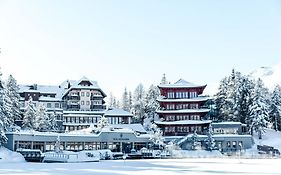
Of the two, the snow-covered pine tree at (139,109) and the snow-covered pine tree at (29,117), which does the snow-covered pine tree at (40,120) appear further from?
the snow-covered pine tree at (139,109)

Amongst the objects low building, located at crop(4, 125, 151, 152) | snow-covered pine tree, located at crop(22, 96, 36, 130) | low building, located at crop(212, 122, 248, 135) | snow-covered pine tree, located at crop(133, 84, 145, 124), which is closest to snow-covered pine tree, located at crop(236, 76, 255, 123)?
low building, located at crop(212, 122, 248, 135)

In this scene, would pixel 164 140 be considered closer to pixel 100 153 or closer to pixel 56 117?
pixel 100 153

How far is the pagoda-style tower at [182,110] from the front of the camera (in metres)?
67.4

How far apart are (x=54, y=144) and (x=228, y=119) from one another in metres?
30.5

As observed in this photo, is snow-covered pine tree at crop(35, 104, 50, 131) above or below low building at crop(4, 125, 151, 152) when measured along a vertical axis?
above

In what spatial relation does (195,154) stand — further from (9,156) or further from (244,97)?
(9,156)

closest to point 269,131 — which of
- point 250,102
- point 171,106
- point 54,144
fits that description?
point 250,102

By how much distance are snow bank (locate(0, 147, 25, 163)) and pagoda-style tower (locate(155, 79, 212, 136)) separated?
25.4m

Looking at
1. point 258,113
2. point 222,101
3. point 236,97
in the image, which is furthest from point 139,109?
point 258,113

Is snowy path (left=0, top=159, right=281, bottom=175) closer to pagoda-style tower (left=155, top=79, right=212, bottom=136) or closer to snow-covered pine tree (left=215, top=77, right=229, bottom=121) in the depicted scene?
pagoda-style tower (left=155, top=79, right=212, bottom=136)

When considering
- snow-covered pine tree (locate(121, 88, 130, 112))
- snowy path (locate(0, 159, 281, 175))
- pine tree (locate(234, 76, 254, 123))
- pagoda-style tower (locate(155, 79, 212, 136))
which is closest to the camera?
snowy path (locate(0, 159, 281, 175))

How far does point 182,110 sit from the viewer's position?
6862 centimetres

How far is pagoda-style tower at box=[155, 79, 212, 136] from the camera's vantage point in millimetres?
67394

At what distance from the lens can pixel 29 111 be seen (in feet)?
202
